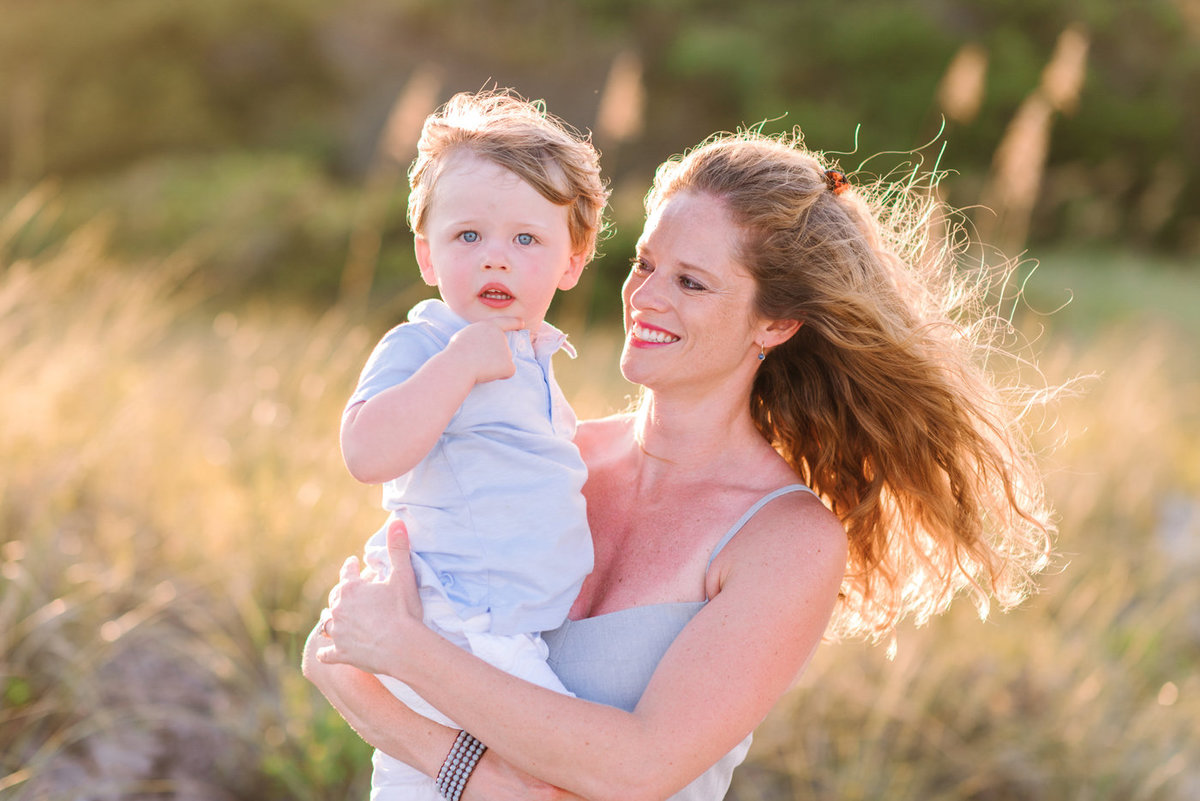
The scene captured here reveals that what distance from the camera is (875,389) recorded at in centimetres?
272

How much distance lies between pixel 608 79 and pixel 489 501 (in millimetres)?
13285

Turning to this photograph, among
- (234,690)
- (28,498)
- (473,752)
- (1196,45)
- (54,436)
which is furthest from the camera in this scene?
(1196,45)

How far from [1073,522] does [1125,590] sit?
43 centimetres

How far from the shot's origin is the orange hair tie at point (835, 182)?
270 cm

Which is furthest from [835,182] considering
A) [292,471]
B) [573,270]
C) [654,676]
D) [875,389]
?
[292,471]

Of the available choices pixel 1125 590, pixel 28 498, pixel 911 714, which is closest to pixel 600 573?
pixel 911 714

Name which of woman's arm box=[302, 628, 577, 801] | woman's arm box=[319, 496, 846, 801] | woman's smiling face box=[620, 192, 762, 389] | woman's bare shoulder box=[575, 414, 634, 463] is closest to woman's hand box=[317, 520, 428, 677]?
woman's arm box=[319, 496, 846, 801]

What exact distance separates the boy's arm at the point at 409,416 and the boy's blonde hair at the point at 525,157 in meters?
0.38

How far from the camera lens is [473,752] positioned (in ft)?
7.45

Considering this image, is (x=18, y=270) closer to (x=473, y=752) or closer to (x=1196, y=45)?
(x=473, y=752)

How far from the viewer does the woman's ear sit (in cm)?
269

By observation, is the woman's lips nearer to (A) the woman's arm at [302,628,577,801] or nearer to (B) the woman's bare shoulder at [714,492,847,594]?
(B) the woman's bare shoulder at [714,492,847,594]

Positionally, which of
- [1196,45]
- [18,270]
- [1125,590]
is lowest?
[1125,590]

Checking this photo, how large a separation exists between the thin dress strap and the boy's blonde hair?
666mm
